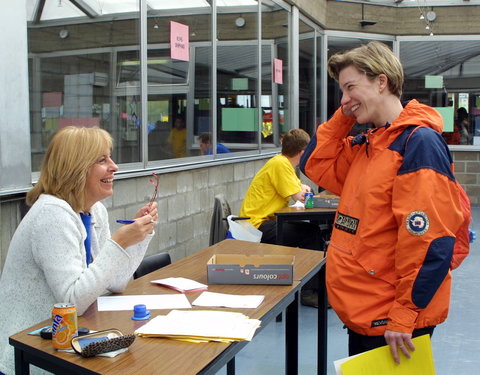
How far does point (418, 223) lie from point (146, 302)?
1.00 meters

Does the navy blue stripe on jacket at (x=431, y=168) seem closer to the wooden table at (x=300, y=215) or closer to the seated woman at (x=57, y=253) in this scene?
the seated woman at (x=57, y=253)

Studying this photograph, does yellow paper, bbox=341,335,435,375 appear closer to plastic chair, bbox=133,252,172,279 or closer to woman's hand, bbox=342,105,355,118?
woman's hand, bbox=342,105,355,118

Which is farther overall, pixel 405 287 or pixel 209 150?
pixel 209 150

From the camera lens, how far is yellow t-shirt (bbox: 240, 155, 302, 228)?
191 inches

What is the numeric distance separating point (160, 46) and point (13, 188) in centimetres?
195

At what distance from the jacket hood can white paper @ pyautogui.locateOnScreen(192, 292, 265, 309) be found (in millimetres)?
776

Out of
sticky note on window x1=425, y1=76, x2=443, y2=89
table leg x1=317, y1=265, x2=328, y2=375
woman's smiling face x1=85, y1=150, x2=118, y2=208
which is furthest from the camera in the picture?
sticky note on window x1=425, y1=76, x2=443, y2=89

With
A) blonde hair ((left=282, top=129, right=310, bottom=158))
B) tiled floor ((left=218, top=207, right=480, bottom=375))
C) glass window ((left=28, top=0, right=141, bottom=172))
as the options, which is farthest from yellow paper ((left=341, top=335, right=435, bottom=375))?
blonde hair ((left=282, top=129, right=310, bottom=158))

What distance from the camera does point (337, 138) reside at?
2.29 metres

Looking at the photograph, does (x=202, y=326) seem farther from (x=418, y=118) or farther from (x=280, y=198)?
(x=280, y=198)

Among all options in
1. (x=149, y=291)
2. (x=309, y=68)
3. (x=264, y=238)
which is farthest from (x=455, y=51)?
(x=149, y=291)

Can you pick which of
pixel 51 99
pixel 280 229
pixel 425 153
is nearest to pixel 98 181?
pixel 425 153

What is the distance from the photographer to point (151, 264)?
2.89 meters

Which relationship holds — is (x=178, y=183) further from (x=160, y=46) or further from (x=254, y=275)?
(x=254, y=275)
